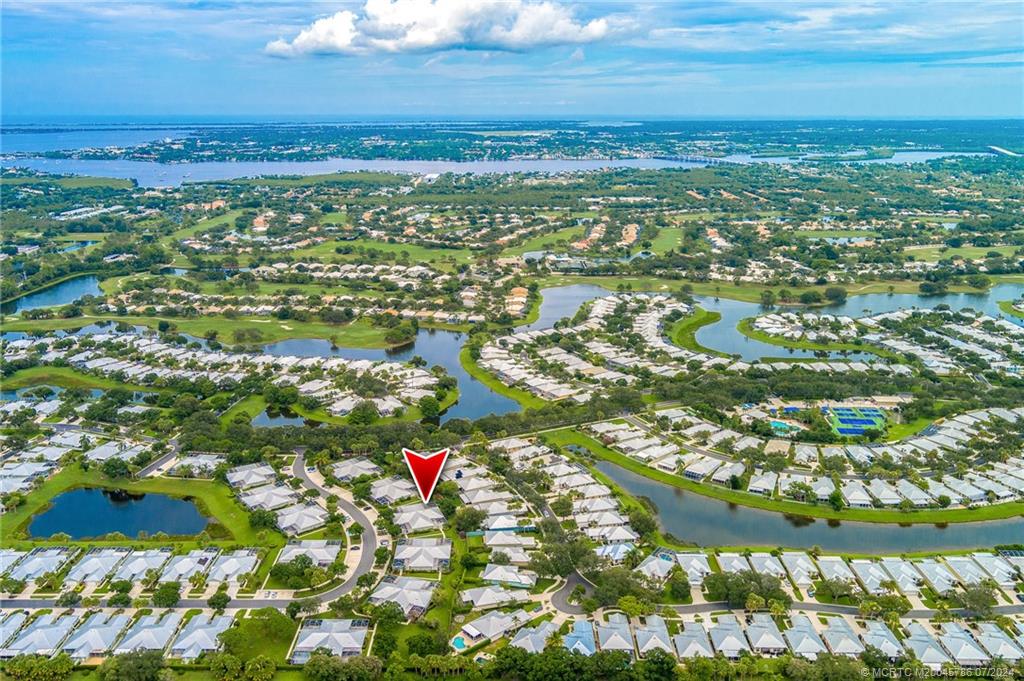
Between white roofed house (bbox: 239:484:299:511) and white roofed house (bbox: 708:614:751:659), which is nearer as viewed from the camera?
white roofed house (bbox: 708:614:751:659)

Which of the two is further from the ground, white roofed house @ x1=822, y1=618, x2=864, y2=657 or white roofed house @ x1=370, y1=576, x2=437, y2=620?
white roofed house @ x1=370, y1=576, x2=437, y2=620

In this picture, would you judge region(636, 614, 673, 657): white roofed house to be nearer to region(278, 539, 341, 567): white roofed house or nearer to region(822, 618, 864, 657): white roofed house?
region(822, 618, 864, 657): white roofed house

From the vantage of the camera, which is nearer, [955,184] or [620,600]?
[620,600]

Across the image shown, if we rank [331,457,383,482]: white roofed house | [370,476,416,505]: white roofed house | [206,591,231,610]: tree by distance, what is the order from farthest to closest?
[331,457,383,482]: white roofed house
[370,476,416,505]: white roofed house
[206,591,231,610]: tree

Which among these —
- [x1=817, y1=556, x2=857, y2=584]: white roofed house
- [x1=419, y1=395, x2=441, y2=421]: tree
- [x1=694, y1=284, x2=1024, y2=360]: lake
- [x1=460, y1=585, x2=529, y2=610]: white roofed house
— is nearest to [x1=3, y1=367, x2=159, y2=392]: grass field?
[x1=419, y1=395, x2=441, y2=421]: tree

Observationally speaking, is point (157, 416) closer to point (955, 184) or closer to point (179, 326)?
point (179, 326)

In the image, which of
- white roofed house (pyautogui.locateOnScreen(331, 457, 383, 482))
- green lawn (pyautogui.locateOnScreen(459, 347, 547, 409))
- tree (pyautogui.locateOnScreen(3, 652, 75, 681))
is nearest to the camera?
tree (pyautogui.locateOnScreen(3, 652, 75, 681))

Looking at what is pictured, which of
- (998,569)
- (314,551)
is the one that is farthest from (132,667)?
(998,569)

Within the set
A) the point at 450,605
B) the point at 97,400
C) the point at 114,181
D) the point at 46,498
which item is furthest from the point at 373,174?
the point at 450,605
